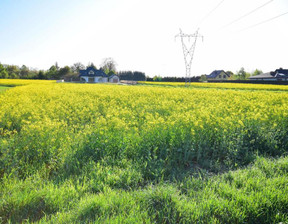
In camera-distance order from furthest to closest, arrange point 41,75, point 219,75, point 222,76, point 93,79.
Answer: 1. point 222,76
2. point 219,75
3. point 93,79
4. point 41,75

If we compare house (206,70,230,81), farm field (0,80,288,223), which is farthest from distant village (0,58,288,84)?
farm field (0,80,288,223)

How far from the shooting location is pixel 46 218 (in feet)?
9.87

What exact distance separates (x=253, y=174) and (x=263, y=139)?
2.26m

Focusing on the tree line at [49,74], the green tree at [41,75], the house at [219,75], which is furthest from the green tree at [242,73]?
the green tree at [41,75]

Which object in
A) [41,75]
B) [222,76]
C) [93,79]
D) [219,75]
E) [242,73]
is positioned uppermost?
[242,73]

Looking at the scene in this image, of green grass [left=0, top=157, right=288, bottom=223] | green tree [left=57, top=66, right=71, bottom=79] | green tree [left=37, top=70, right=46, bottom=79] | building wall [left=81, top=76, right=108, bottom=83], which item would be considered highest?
green tree [left=57, top=66, right=71, bottom=79]

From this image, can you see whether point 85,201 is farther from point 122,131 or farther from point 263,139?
point 263,139

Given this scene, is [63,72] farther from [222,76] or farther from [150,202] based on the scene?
[150,202]

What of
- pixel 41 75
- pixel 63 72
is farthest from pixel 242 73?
pixel 41 75

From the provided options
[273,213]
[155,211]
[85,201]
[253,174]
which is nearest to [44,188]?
[85,201]

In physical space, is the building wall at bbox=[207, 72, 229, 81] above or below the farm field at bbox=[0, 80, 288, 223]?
above

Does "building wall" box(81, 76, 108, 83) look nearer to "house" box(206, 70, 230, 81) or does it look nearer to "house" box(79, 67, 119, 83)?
"house" box(79, 67, 119, 83)

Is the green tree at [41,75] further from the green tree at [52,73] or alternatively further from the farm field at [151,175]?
the farm field at [151,175]

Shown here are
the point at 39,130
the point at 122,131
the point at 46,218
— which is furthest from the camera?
the point at 122,131
